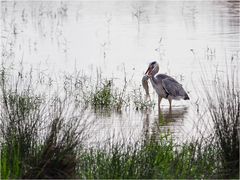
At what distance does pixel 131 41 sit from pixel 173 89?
8.56 meters

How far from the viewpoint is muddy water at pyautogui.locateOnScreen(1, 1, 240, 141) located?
14.7 m

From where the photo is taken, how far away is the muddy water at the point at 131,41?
1469 centimetres

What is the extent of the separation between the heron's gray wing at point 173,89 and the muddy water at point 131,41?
0.26m

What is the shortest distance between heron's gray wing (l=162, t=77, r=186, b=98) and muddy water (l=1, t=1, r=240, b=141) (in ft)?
0.85

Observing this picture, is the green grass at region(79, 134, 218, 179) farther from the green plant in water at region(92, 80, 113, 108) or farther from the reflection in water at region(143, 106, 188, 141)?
the green plant in water at region(92, 80, 113, 108)

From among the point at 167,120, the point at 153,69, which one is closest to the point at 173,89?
the point at 153,69

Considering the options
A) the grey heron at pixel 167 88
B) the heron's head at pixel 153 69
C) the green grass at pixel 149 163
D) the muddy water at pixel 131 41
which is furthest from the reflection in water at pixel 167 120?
the green grass at pixel 149 163

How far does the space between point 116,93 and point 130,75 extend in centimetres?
362

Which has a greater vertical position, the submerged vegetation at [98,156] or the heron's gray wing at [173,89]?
the heron's gray wing at [173,89]

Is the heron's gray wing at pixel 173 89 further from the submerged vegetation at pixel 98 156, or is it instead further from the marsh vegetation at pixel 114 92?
the submerged vegetation at pixel 98 156

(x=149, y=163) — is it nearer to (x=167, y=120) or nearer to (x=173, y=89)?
(x=167, y=120)

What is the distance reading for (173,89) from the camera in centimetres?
1432

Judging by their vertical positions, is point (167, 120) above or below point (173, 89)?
below

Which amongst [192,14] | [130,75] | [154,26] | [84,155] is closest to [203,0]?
[192,14]
